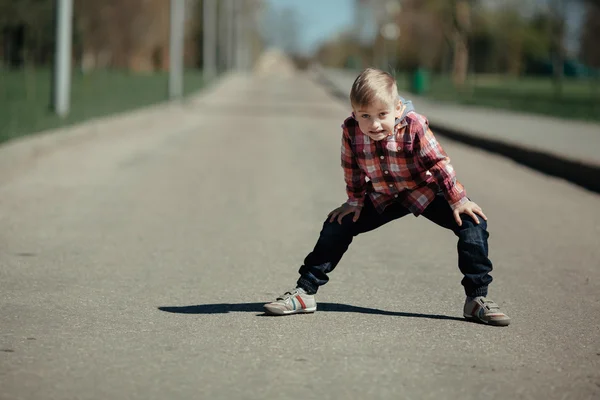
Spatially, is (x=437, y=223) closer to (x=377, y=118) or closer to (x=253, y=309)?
(x=377, y=118)

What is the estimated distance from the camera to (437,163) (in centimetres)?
498

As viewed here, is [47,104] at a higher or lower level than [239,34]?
higher

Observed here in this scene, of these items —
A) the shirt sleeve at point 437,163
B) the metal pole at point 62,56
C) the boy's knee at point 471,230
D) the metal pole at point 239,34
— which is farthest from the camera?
the metal pole at point 239,34

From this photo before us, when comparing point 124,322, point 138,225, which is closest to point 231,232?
point 138,225

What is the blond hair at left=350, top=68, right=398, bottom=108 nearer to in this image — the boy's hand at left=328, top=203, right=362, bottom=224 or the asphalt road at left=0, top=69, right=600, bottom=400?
the boy's hand at left=328, top=203, right=362, bottom=224

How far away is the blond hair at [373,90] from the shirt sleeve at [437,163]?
249mm

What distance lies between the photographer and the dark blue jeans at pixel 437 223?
5086mm

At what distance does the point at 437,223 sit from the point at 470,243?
171mm

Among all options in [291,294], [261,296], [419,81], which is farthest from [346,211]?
[419,81]

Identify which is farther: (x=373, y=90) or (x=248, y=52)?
(x=248, y=52)

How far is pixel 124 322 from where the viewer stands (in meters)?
5.04

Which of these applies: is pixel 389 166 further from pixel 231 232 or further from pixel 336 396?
pixel 231 232

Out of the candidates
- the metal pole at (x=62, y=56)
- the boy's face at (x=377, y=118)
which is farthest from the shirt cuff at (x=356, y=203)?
the metal pole at (x=62, y=56)

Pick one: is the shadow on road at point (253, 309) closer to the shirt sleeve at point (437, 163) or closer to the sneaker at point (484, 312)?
the sneaker at point (484, 312)
